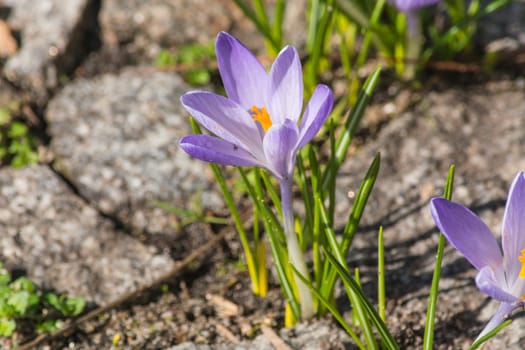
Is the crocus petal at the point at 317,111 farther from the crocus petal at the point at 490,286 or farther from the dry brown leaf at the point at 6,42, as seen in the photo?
the dry brown leaf at the point at 6,42

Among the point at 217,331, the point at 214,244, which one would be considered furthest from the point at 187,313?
the point at 214,244

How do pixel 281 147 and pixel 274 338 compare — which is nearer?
pixel 281 147

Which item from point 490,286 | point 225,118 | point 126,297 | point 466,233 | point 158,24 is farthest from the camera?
point 158,24

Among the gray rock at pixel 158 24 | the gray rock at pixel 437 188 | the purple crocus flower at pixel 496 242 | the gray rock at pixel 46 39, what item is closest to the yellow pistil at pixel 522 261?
the purple crocus flower at pixel 496 242

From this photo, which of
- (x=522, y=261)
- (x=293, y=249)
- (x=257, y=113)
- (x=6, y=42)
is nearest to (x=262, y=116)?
(x=257, y=113)

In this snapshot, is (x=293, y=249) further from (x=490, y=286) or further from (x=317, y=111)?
(x=490, y=286)

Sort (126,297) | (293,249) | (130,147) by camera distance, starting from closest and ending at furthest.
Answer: (293,249)
(126,297)
(130,147)

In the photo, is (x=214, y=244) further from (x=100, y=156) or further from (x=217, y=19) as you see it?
(x=217, y=19)

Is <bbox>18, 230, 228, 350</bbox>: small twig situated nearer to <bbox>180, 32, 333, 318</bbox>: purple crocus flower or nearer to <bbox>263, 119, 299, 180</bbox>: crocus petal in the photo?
<bbox>180, 32, 333, 318</bbox>: purple crocus flower
